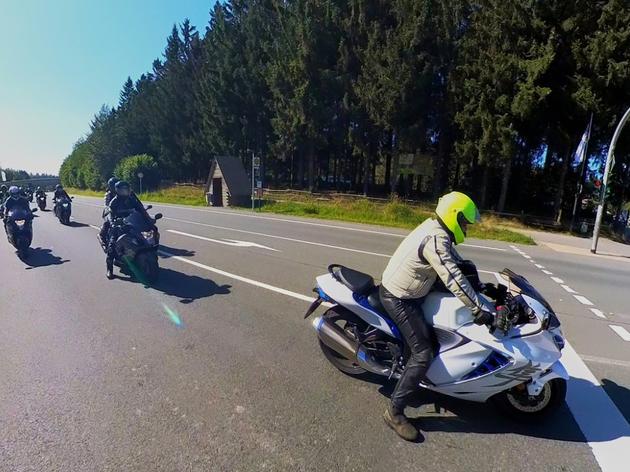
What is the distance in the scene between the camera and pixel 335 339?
3.83 meters

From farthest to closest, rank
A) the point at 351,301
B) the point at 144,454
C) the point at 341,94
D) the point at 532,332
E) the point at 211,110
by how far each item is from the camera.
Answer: the point at 211,110
the point at 341,94
the point at 351,301
the point at 532,332
the point at 144,454

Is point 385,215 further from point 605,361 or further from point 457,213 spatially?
point 457,213

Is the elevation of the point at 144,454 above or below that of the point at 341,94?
below

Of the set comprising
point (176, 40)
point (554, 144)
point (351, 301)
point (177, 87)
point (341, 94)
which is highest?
point (176, 40)

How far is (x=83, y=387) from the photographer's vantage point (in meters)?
3.53

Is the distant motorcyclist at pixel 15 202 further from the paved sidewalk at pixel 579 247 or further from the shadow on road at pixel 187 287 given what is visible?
the paved sidewalk at pixel 579 247

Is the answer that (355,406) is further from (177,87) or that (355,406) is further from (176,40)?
(176,40)

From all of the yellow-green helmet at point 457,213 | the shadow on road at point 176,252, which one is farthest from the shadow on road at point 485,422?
the shadow on road at point 176,252

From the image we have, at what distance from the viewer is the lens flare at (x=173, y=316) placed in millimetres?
5168

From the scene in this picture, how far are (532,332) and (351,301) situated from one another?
1.54m

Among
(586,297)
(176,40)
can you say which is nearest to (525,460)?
(586,297)

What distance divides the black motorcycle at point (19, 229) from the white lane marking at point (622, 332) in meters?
12.5

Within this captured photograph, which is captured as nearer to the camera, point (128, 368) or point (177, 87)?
point (128, 368)

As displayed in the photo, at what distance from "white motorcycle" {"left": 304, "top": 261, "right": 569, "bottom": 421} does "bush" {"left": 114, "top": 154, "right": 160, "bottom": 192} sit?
60.2 m
